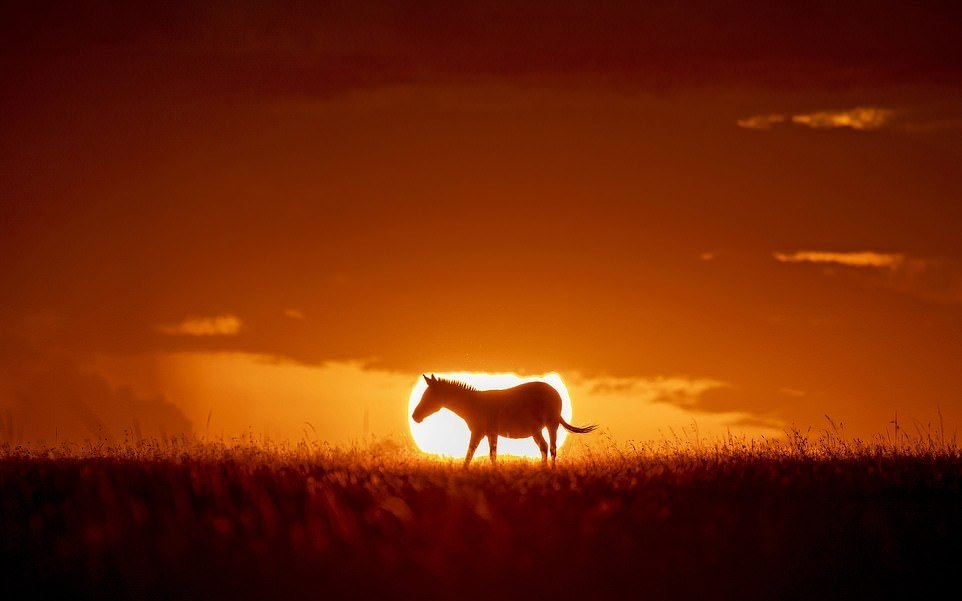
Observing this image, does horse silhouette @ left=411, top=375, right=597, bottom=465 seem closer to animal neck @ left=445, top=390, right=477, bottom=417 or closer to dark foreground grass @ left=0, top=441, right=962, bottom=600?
animal neck @ left=445, top=390, right=477, bottom=417

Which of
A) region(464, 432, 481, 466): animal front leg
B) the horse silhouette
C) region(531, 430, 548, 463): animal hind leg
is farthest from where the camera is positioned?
region(531, 430, 548, 463): animal hind leg

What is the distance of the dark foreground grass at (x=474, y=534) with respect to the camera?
7.81 meters

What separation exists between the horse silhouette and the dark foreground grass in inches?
219

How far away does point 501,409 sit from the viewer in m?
19.9

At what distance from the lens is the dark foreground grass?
7812 mm

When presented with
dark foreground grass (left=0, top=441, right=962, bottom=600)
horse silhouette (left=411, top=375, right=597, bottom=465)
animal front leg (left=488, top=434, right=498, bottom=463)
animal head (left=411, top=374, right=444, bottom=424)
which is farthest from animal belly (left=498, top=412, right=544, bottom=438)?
dark foreground grass (left=0, top=441, right=962, bottom=600)

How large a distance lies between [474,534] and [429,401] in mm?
11660

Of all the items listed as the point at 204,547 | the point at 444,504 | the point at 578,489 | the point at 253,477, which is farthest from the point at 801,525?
the point at 253,477

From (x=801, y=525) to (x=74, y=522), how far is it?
23.5ft

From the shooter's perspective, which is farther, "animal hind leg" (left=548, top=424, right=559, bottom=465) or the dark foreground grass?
"animal hind leg" (left=548, top=424, right=559, bottom=465)

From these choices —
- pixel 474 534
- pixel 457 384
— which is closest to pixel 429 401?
pixel 457 384

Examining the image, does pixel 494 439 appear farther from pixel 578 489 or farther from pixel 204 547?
Answer: pixel 204 547

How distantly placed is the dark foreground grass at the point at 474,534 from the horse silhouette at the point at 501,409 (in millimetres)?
5572

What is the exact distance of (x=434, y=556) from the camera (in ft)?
27.0
